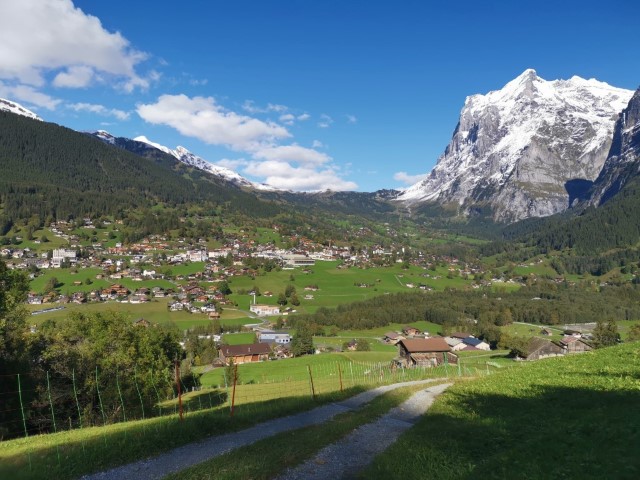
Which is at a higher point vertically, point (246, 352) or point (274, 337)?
point (246, 352)

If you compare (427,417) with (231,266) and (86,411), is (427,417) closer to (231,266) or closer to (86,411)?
(86,411)

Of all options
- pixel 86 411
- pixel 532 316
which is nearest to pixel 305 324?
pixel 532 316

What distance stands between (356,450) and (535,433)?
5.74 meters

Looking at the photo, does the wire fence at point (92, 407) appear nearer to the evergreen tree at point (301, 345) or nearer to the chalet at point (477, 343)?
the evergreen tree at point (301, 345)

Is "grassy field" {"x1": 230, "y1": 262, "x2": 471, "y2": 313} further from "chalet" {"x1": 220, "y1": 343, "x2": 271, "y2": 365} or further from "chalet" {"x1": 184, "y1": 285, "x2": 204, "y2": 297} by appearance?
"chalet" {"x1": 220, "y1": 343, "x2": 271, "y2": 365}

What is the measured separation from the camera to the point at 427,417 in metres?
18.9

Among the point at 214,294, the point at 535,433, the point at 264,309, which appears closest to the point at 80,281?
the point at 214,294

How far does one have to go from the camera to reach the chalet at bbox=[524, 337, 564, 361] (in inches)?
3137

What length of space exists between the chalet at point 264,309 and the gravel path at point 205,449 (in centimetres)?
11707

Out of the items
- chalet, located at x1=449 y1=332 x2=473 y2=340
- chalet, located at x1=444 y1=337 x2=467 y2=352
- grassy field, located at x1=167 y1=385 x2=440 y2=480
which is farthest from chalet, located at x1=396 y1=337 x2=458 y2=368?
grassy field, located at x1=167 y1=385 x2=440 y2=480

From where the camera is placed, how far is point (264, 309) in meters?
139

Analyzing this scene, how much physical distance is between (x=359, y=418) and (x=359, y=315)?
11141 cm

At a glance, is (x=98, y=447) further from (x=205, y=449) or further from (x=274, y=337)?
(x=274, y=337)

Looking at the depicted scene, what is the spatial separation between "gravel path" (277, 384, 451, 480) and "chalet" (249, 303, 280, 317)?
118448 mm
